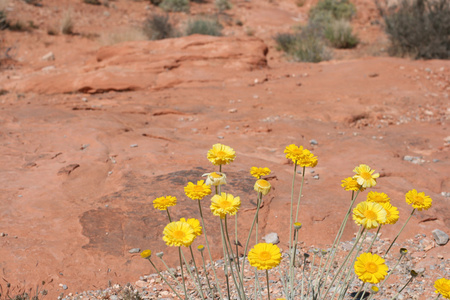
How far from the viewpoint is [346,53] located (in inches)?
519

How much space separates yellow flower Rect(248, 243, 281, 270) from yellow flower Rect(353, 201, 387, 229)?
0.37 metres

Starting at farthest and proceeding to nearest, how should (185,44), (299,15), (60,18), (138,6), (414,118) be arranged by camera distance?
(299,15)
(138,6)
(60,18)
(185,44)
(414,118)

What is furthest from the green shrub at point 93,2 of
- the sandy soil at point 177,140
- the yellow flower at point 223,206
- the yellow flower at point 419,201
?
the yellow flower at point 419,201

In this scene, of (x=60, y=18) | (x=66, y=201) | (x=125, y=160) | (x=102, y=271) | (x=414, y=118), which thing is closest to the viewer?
(x=102, y=271)

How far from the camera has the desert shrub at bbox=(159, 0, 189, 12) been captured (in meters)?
17.7

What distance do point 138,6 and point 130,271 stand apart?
17369 millimetres

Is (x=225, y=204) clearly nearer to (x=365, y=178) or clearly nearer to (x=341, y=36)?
(x=365, y=178)

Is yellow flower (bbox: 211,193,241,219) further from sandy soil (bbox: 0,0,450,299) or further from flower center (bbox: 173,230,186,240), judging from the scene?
sandy soil (bbox: 0,0,450,299)

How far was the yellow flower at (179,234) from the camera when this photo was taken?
1.39m

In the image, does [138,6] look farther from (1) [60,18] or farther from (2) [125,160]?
(2) [125,160]

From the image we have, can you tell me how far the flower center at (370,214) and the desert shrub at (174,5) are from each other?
1774 centimetres

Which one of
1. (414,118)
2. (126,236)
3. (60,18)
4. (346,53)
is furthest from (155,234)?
(60,18)

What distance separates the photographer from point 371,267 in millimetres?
1330

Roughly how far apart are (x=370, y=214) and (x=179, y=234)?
0.74 m
